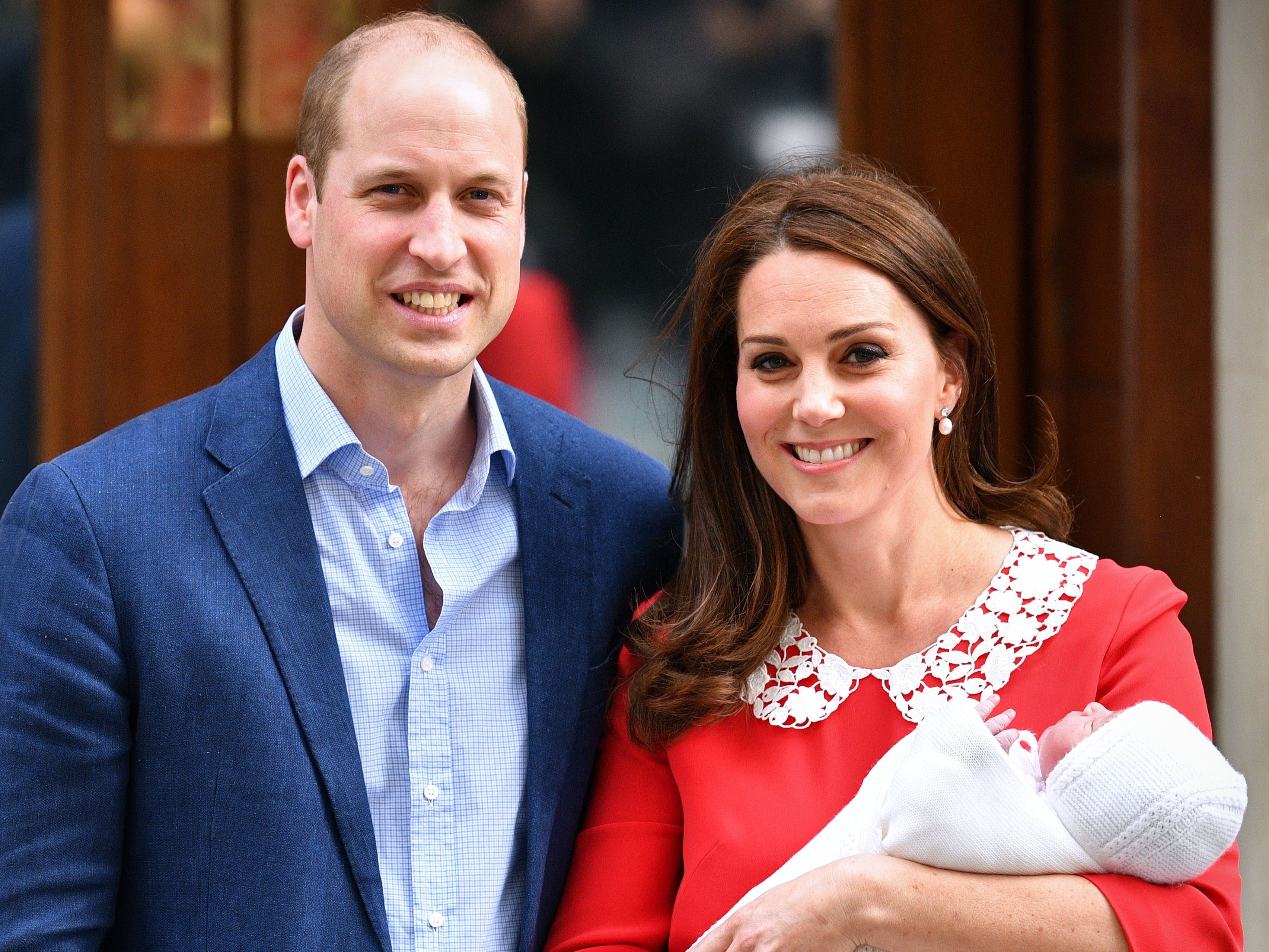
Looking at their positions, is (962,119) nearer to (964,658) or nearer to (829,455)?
(829,455)

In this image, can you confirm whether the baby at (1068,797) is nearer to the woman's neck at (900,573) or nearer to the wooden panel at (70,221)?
the woman's neck at (900,573)

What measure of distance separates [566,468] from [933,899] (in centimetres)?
79

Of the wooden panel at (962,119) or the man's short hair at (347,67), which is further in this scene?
the wooden panel at (962,119)

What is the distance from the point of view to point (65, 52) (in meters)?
2.83

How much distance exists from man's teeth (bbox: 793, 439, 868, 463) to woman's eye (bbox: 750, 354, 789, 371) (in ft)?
0.37

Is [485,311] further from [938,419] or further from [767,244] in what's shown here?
[938,419]

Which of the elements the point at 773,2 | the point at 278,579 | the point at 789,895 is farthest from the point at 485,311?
the point at 773,2

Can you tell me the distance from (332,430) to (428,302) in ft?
0.67

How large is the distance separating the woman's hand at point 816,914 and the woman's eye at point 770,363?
0.62 meters

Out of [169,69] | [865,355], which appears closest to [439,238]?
[865,355]

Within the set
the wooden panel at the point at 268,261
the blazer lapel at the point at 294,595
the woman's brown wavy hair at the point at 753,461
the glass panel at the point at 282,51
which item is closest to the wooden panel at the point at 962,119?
the woman's brown wavy hair at the point at 753,461

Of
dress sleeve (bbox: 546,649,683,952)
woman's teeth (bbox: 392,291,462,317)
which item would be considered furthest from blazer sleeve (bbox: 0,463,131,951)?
dress sleeve (bbox: 546,649,683,952)

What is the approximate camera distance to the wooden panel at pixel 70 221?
111 inches

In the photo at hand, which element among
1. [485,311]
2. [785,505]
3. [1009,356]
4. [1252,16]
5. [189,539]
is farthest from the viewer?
[1009,356]
